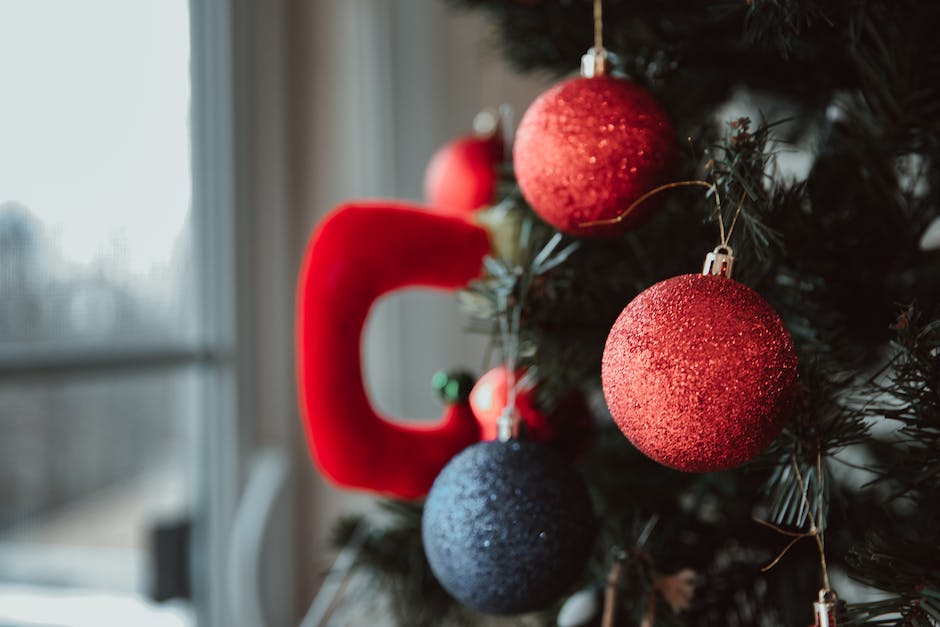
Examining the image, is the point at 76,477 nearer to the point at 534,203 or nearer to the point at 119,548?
the point at 119,548

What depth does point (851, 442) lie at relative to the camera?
34 cm

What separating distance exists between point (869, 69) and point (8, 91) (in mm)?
627

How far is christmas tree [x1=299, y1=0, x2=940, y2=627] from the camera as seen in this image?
0.99 ft

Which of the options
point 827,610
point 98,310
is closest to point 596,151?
point 827,610

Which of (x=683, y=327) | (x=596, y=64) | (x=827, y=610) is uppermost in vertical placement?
(x=596, y=64)

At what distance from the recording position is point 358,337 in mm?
478

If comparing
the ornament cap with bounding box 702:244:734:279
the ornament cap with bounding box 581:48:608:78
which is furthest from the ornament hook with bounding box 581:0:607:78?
the ornament cap with bounding box 702:244:734:279

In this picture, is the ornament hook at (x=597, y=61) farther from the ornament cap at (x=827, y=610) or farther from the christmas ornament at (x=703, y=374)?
the ornament cap at (x=827, y=610)

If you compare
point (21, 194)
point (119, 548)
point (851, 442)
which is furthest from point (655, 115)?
point (119, 548)

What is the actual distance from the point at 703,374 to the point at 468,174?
0.36 m

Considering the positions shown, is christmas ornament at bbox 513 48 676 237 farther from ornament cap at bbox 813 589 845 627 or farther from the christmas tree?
ornament cap at bbox 813 589 845 627

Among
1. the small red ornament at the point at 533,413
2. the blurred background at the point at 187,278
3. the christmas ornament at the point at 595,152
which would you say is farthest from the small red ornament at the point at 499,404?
the blurred background at the point at 187,278

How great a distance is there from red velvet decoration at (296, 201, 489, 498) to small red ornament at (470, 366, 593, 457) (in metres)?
0.03

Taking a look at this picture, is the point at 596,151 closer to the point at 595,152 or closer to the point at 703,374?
the point at 595,152
